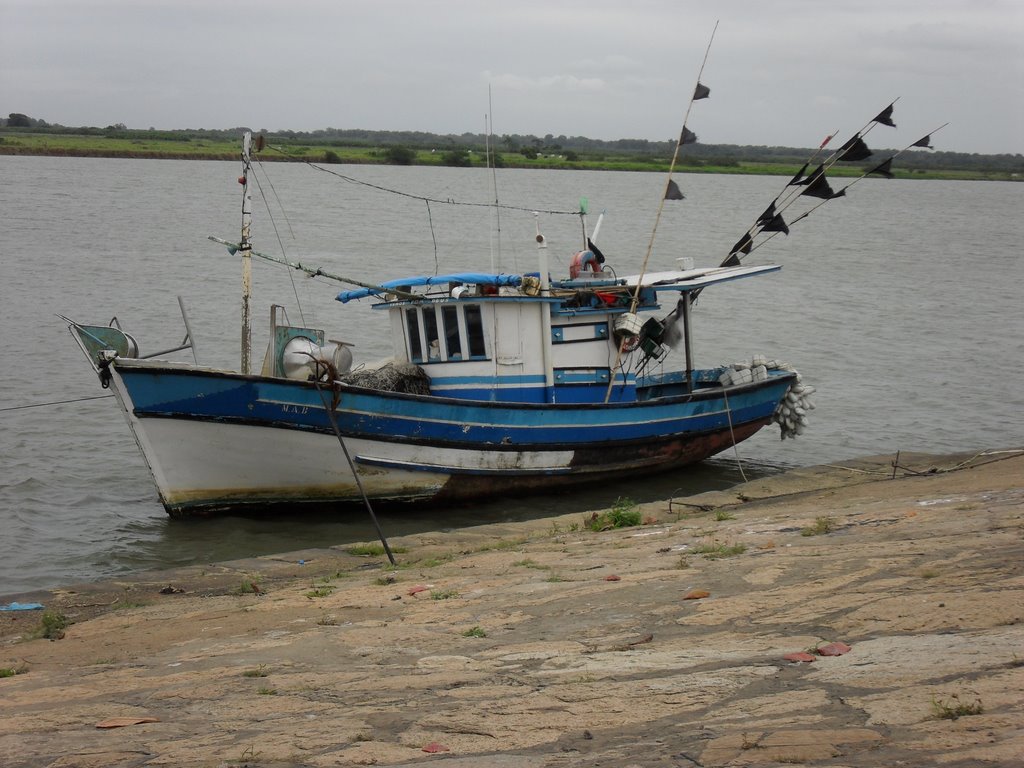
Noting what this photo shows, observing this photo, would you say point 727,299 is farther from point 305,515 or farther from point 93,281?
point 305,515

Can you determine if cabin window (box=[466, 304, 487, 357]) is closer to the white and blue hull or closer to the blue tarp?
the blue tarp

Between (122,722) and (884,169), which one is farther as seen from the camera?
(884,169)

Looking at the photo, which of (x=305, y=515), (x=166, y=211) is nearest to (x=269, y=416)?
(x=305, y=515)

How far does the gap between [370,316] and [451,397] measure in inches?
559

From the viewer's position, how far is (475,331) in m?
14.9

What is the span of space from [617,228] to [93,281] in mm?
30155

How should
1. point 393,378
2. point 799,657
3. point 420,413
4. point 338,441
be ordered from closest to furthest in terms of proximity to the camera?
point 799,657 → point 338,441 → point 420,413 → point 393,378

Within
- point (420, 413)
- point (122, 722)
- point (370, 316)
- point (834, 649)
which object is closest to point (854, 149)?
point (420, 413)

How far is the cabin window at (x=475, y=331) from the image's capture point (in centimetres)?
1484

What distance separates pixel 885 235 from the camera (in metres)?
59.7

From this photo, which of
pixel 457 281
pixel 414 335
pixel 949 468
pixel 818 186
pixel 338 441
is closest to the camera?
pixel 338 441

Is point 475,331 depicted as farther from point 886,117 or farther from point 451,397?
point 886,117

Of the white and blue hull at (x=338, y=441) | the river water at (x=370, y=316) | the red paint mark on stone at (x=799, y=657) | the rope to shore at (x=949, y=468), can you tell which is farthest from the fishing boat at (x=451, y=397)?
the red paint mark on stone at (x=799, y=657)

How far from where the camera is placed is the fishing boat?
13.1 metres
